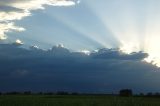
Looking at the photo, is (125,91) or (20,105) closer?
(20,105)

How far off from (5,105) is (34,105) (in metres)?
1.77

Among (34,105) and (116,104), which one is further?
(34,105)

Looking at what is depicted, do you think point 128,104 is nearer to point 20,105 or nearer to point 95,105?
point 95,105

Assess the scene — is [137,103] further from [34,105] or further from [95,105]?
[34,105]

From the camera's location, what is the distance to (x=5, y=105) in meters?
22.6

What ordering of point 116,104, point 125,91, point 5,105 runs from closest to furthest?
point 116,104, point 5,105, point 125,91

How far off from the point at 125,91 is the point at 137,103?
142 feet

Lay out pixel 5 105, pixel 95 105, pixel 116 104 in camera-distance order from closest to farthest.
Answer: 1. pixel 116 104
2. pixel 95 105
3. pixel 5 105

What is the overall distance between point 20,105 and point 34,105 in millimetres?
868

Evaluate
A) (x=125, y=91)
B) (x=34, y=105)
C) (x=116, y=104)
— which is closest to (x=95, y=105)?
(x=116, y=104)

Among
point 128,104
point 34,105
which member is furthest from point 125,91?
point 128,104

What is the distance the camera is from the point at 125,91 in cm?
6184

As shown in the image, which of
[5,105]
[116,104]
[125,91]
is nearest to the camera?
[116,104]

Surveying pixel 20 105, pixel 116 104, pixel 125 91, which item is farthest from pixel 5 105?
pixel 125 91
